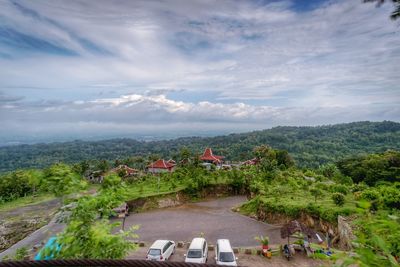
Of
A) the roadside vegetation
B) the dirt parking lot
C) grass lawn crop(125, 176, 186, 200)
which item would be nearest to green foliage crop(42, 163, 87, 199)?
the roadside vegetation

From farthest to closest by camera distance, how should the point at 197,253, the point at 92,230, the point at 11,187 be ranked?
the point at 11,187, the point at 197,253, the point at 92,230

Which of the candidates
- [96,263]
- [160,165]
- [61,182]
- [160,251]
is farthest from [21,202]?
[96,263]

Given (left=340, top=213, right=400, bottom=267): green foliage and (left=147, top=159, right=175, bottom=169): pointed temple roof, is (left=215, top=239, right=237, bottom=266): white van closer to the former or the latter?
(left=340, top=213, right=400, bottom=267): green foliage

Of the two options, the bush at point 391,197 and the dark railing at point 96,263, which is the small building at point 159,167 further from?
the dark railing at point 96,263

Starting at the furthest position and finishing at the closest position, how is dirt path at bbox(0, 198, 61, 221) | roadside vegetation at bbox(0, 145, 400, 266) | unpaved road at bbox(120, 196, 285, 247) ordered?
dirt path at bbox(0, 198, 61, 221) < unpaved road at bbox(120, 196, 285, 247) < roadside vegetation at bbox(0, 145, 400, 266)

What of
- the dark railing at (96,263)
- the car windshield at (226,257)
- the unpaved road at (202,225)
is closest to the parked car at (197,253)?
the car windshield at (226,257)

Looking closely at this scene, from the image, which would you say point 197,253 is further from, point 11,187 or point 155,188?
point 11,187

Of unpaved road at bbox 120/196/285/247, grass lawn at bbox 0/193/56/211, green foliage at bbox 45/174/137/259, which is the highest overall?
green foliage at bbox 45/174/137/259
